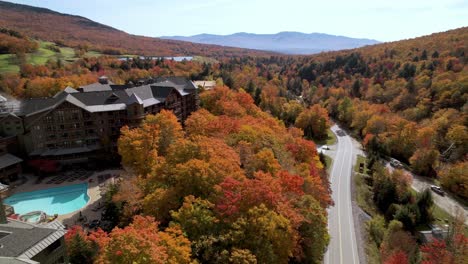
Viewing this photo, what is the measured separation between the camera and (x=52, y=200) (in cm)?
4472

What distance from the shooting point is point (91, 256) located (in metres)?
28.2

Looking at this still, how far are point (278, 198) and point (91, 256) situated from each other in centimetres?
1894

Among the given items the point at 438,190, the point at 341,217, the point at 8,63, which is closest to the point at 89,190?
the point at 341,217

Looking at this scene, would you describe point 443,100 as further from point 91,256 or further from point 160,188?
point 91,256

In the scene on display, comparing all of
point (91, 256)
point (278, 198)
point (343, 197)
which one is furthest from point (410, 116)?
point (91, 256)

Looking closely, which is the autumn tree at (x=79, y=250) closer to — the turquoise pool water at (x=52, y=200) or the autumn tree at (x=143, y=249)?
the autumn tree at (x=143, y=249)

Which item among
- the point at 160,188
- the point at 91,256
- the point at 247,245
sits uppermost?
the point at 160,188

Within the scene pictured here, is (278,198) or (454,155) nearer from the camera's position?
(278,198)

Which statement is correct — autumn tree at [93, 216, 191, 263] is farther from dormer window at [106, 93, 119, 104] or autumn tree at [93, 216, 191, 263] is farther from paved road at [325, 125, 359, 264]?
dormer window at [106, 93, 119, 104]

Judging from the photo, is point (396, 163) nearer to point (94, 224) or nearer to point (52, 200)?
point (94, 224)

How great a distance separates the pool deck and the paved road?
3170 centimetres

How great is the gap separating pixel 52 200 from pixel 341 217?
44354 millimetres

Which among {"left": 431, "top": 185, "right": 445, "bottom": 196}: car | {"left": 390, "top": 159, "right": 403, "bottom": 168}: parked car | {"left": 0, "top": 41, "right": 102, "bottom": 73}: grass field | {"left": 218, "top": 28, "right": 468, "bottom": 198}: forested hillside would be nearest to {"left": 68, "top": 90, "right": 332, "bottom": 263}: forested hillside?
{"left": 431, "top": 185, "right": 445, "bottom": 196}: car

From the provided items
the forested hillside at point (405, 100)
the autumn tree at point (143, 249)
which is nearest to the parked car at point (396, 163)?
the forested hillside at point (405, 100)
